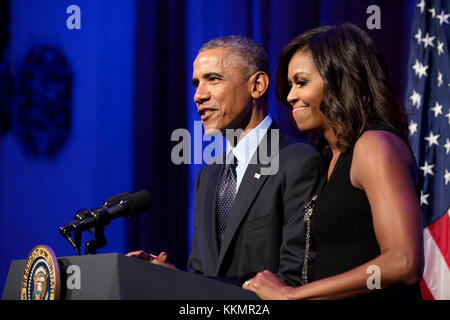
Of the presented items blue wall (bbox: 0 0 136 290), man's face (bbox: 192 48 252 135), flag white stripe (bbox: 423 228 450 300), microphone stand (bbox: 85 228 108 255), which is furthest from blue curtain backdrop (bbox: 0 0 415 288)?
microphone stand (bbox: 85 228 108 255)

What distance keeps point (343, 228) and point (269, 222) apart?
0.50 m

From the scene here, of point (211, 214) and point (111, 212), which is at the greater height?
point (111, 212)

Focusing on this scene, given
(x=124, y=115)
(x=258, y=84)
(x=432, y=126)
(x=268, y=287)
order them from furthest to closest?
(x=124, y=115) < (x=432, y=126) < (x=258, y=84) < (x=268, y=287)

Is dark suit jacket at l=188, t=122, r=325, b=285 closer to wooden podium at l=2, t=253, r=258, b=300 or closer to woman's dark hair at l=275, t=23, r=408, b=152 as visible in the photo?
woman's dark hair at l=275, t=23, r=408, b=152

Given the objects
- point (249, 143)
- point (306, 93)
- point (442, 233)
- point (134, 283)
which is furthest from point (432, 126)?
point (134, 283)

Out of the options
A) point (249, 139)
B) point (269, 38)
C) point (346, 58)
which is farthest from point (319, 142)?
point (269, 38)

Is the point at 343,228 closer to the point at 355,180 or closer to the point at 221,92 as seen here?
the point at 355,180

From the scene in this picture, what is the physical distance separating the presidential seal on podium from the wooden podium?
0.03m

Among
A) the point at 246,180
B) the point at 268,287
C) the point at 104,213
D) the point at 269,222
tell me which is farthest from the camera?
the point at 246,180

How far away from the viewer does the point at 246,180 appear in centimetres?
206

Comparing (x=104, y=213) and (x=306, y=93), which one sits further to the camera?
(x=306, y=93)

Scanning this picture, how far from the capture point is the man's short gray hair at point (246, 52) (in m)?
2.36

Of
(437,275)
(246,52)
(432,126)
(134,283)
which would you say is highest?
(246,52)

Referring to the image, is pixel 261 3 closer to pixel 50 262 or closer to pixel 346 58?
pixel 346 58
